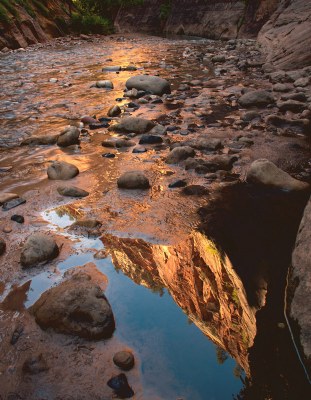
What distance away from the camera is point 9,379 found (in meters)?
1.38

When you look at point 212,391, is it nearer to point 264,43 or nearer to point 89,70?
point 89,70

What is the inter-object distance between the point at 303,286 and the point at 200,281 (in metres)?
0.51

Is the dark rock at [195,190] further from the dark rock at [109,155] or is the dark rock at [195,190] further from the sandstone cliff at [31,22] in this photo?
the sandstone cliff at [31,22]

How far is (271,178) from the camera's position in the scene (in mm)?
2787

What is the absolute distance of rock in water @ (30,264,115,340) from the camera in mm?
1570

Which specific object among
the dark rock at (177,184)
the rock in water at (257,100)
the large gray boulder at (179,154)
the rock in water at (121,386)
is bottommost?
the rock in water at (257,100)

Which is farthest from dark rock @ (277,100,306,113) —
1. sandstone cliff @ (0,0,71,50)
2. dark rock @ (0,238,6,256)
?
sandstone cliff @ (0,0,71,50)

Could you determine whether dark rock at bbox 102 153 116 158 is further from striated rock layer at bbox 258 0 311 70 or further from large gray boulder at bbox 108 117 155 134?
striated rock layer at bbox 258 0 311 70

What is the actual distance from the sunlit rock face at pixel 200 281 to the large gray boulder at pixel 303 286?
0.19 metres

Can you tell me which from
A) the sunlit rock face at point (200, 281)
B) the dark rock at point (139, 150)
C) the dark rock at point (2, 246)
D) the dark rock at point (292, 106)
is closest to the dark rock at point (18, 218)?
the dark rock at point (2, 246)

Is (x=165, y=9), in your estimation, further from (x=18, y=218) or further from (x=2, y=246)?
(x=2, y=246)

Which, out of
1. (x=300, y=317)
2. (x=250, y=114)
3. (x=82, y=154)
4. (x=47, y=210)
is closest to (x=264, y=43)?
(x=250, y=114)

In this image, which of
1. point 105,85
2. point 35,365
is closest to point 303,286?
point 35,365

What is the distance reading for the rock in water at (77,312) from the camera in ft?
5.15
